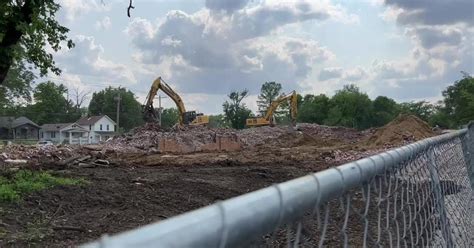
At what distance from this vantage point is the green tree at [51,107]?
347ft

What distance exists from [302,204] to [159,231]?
48 cm

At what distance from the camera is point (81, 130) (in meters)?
96.6

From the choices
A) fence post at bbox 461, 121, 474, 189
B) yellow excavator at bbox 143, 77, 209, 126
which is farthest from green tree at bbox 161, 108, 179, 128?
fence post at bbox 461, 121, 474, 189

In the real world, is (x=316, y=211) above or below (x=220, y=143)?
above

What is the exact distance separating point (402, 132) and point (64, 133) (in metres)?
76.1

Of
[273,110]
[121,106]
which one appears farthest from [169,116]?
[273,110]

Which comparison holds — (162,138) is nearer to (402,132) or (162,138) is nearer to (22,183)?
(402,132)

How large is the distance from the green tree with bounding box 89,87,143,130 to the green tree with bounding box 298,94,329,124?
31139 millimetres

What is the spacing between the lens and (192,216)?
882 millimetres

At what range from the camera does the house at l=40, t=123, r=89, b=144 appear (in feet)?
310

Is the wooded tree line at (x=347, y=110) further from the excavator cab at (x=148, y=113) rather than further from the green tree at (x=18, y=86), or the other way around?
the excavator cab at (x=148, y=113)

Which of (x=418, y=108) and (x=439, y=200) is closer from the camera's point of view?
(x=439, y=200)

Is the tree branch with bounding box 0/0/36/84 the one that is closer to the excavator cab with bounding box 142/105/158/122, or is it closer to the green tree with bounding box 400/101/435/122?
the excavator cab with bounding box 142/105/158/122

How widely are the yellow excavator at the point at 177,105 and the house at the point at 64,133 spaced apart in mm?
53652
